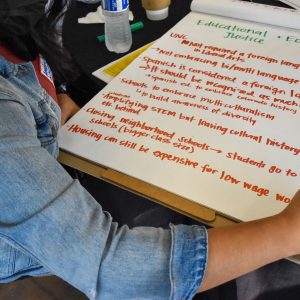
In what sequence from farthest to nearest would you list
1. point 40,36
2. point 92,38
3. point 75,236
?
point 92,38, point 40,36, point 75,236

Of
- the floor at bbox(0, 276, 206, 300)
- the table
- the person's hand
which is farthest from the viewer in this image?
the floor at bbox(0, 276, 206, 300)

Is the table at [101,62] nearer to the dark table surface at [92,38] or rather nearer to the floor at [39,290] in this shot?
the dark table surface at [92,38]

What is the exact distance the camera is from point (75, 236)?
43cm

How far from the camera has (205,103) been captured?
26.0 inches

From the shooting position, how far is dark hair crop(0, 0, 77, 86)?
490 millimetres

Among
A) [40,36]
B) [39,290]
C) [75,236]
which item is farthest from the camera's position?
[39,290]

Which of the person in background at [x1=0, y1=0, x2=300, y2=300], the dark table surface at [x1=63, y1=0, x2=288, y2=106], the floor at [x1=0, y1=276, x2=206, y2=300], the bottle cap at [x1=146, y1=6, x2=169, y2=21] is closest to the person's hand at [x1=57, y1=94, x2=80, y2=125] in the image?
the dark table surface at [x1=63, y1=0, x2=288, y2=106]

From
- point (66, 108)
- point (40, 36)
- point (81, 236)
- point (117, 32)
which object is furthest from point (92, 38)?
point (81, 236)

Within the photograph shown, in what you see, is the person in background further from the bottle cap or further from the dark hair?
the bottle cap

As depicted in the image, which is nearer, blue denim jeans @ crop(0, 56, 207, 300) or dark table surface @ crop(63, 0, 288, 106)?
blue denim jeans @ crop(0, 56, 207, 300)

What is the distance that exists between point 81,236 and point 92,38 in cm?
56

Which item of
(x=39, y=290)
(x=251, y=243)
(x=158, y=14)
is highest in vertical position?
(x=158, y=14)

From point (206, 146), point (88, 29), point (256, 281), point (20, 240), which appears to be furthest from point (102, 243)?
point (88, 29)

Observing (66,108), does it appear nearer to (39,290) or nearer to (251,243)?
(251,243)
